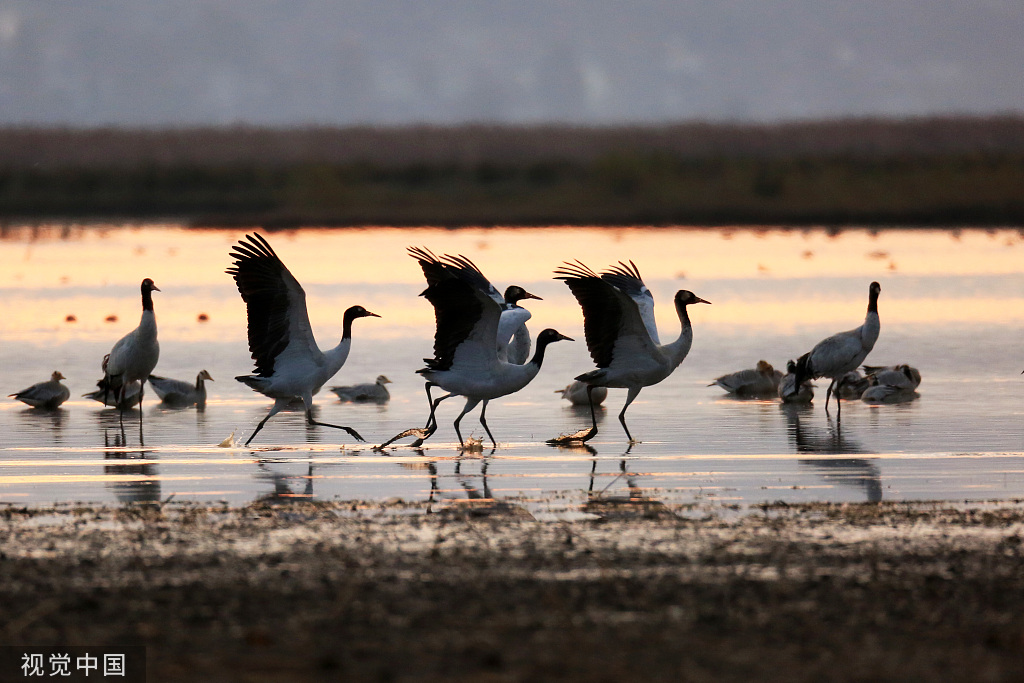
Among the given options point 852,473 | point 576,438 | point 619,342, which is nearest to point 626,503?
point 852,473

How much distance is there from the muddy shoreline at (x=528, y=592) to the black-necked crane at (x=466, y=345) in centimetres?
315

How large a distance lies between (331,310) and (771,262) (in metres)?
12.5

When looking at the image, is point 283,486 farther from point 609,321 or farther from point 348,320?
point 609,321

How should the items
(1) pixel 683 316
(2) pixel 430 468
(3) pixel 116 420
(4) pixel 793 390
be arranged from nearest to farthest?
(2) pixel 430 468 → (1) pixel 683 316 → (3) pixel 116 420 → (4) pixel 793 390

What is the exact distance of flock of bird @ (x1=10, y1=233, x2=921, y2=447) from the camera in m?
11.9

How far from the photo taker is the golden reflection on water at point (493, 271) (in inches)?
897

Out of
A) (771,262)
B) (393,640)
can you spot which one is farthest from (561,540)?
(771,262)

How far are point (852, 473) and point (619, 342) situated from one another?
2.97 metres

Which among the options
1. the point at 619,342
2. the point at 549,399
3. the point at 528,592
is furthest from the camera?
the point at 549,399

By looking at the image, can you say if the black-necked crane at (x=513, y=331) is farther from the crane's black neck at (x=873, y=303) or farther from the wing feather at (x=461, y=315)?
the crane's black neck at (x=873, y=303)

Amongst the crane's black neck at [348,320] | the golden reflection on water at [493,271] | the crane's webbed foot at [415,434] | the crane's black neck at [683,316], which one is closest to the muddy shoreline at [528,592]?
the crane's webbed foot at [415,434]

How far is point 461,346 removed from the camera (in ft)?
39.8

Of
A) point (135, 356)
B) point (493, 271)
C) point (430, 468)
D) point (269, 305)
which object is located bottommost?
point (430, 468)

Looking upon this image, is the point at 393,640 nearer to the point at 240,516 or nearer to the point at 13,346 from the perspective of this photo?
the point at 240,516
